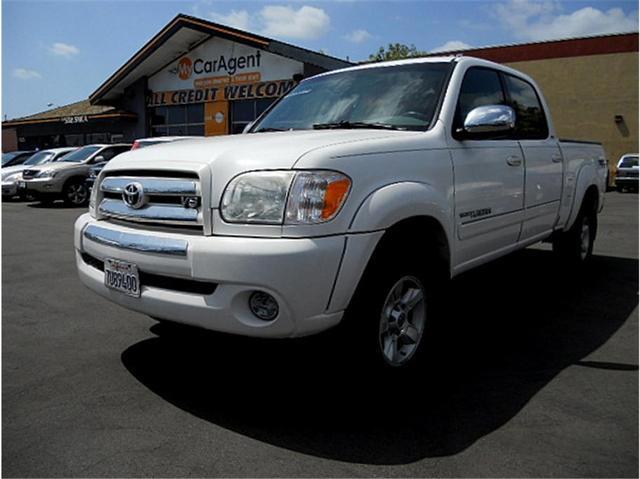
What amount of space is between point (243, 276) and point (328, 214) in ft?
1.55

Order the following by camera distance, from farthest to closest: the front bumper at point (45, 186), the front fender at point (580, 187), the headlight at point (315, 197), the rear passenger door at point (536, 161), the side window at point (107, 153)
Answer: the side window at point (107, 153) < the front bumper at point (45, 186) < the front fender at point (580, 187) < the rear passenger door at point (536, 161) < the headlight at point (315, 197)

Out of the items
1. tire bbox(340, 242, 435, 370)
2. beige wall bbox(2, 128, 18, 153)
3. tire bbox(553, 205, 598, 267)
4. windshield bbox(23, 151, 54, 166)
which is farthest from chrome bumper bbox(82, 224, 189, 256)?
beige wall bbox(2, 128, 18, 153)

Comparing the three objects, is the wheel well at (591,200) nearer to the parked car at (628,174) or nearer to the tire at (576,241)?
the tire at (576,241)

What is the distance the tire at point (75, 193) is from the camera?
49.0 feet

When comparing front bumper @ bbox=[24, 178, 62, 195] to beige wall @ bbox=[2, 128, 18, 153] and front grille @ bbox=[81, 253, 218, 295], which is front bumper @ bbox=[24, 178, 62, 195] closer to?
front grille @ bbox=[81, 253, 218, 295]

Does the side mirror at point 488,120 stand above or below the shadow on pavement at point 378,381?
above

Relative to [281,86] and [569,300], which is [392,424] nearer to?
[569,300]

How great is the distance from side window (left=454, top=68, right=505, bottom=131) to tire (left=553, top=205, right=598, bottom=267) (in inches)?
76.7

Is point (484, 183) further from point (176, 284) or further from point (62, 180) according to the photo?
point (62, 180)

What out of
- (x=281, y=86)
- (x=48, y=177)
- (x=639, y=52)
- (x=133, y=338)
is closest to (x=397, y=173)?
(x=133, y=338)

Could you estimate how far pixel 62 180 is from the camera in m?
14.8

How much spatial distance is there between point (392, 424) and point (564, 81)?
93.5 feet

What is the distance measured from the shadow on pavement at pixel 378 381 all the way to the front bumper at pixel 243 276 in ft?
1.12

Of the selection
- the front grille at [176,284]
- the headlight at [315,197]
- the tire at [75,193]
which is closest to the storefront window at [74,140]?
the tire at [75,193]
